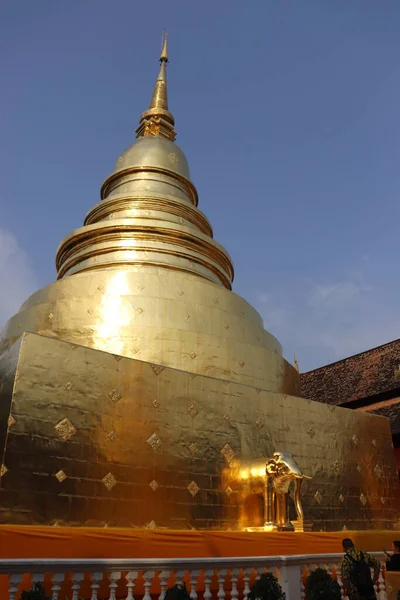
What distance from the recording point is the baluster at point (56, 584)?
4.61 metres

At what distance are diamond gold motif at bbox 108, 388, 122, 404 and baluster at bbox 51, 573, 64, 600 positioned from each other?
298cm

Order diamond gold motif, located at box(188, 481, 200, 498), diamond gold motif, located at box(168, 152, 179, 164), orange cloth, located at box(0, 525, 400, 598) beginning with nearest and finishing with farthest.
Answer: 1. orange cloth, located at box(0, 525, 400, 598)
2. diamond gold motif, located at box(188, 481, 200, 498)
3. diamond gold motif, located at box(168, 152, 179, 164)

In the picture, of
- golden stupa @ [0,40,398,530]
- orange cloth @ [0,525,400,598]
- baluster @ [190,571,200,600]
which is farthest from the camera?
golden stupa @ [0,40,398,530]

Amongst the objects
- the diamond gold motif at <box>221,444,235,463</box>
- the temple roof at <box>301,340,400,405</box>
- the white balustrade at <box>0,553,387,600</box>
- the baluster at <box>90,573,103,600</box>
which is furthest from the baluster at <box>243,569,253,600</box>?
the temple roof at <box>301,340,400,405</box>

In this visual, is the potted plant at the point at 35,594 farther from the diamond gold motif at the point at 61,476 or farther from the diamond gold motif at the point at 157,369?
the diamond gold motif at the point at 157,369

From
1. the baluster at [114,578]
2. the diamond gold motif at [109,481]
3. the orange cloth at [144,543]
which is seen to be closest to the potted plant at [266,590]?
the baluster at [114,578]

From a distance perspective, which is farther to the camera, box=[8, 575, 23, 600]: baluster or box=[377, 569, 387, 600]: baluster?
box=[377, 569, 387, 600]: baluster

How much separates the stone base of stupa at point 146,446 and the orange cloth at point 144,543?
16 cm

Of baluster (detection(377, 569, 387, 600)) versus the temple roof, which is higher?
the temple roof

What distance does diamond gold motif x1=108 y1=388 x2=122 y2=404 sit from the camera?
24.6 ft

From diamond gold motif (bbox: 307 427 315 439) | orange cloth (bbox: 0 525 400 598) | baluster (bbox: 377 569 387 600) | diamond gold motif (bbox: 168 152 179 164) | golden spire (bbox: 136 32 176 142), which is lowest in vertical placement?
baluster (bbox: 377 569 387 600)

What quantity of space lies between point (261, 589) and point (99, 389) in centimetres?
344

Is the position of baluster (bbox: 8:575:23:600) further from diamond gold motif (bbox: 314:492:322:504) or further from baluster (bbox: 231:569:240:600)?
diamond gold motif (bbox: 314:492:322:504)

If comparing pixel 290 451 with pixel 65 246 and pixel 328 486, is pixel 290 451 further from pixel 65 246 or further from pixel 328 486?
pixel 65 246
